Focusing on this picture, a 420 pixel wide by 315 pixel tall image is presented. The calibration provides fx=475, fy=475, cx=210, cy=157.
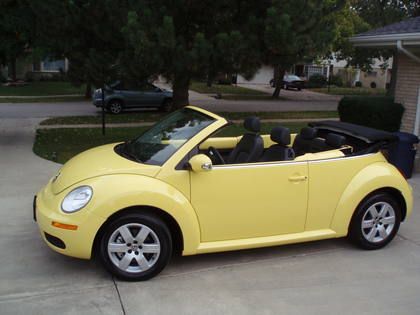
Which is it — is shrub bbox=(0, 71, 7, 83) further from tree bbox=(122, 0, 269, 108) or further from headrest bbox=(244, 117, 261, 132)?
headrest bbox=(244, 117, 261, 132)

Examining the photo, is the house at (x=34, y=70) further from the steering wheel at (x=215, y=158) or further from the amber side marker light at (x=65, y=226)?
the amber side marker light at (x=65, y=226)

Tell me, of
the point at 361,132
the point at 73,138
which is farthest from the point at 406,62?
the point at 73,138

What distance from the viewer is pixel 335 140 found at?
5.32 metres

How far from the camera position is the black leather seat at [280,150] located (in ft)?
15.8

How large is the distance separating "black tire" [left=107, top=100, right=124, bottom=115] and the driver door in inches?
596

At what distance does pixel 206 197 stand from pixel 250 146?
974mm

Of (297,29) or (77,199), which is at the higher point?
(297,29)

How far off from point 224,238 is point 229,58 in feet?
18.6

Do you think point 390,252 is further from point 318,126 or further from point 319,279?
point 318,126

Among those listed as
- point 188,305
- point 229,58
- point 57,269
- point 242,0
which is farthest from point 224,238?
point 242,0

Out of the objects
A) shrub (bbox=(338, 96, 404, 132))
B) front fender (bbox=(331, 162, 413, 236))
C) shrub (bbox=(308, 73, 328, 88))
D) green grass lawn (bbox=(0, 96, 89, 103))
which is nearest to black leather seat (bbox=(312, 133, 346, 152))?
front fender (bbox=(331, 162, 413, 236))

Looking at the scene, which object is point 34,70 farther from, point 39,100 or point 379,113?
point 379,113

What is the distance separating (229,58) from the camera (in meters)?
9.39

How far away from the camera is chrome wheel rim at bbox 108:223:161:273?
13.3 feet
